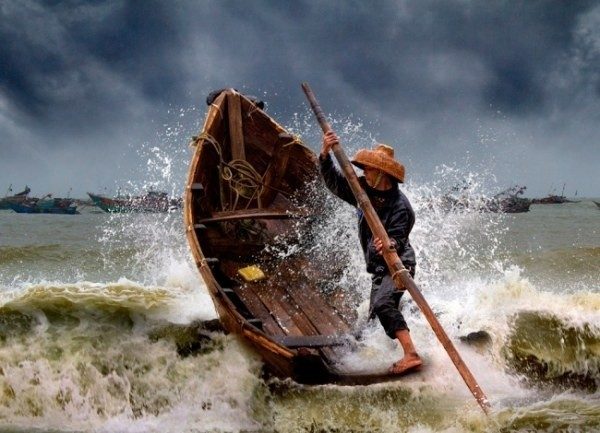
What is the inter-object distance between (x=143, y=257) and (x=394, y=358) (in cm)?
1153

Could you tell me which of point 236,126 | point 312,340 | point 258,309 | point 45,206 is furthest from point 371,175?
point 45,206

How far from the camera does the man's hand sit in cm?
460

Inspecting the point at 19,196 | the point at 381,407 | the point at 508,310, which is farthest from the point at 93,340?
the point at 19,196

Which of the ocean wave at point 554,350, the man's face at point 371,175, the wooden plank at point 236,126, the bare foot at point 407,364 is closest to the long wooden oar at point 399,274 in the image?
the man's face at point 371,175

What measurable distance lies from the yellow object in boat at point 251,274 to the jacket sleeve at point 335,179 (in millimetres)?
1460

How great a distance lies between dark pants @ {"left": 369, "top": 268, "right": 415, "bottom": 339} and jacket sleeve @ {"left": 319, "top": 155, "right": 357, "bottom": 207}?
846 millimetres

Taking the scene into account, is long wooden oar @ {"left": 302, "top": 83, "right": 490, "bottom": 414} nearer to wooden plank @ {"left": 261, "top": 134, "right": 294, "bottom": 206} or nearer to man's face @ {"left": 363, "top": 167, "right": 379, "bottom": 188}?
man's face @ {"left": 363, "top": 167, "right": 379, "bottom": 188}

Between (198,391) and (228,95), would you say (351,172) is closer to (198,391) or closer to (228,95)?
(198,391)

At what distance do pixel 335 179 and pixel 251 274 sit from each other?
158 centimetres

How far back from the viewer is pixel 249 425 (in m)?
3.87

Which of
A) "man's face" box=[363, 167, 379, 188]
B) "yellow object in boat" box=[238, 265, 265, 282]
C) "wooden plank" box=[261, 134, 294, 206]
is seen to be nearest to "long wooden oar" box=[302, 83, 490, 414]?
"man's face" box=[363, 167, 379, 188]

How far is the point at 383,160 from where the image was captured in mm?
4332

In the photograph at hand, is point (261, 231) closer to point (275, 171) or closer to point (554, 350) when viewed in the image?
point (275, 171)

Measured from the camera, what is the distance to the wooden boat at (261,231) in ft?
15.5
